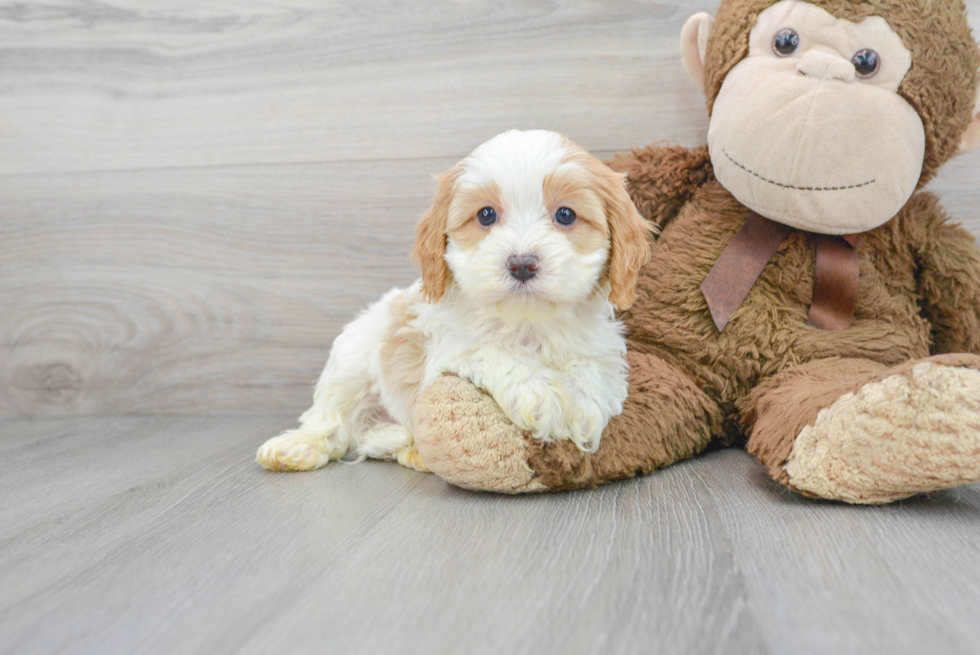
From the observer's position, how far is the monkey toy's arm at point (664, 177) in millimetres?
1390

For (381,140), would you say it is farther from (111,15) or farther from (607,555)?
(607,555)

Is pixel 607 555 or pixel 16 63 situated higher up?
pixel 16 63

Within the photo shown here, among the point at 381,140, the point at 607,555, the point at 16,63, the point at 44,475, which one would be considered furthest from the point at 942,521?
the point at 16,63

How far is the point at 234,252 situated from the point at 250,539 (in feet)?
3.27

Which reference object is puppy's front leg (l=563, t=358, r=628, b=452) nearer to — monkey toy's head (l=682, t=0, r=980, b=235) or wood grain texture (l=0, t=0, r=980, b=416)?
monkey toy's head (l=682, t=0, r=980, b=235)

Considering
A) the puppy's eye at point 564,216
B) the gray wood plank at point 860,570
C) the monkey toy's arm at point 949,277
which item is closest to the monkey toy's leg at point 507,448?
the gray wood plank at point 860,570

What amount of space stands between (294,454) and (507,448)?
45 centimetres

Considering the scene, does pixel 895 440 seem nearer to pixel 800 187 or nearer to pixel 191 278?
pixel 800 187

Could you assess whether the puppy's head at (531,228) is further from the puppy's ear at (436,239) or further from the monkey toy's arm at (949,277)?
the monkey toy's arm at (949,277)

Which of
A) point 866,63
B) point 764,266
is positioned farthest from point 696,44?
Answer: point 764,266

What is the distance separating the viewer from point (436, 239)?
3.59 feet

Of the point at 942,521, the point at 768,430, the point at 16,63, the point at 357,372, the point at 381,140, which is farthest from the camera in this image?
the point at 16,63

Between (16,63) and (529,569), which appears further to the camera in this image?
(16,63)

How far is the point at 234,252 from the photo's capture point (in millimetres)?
1762
